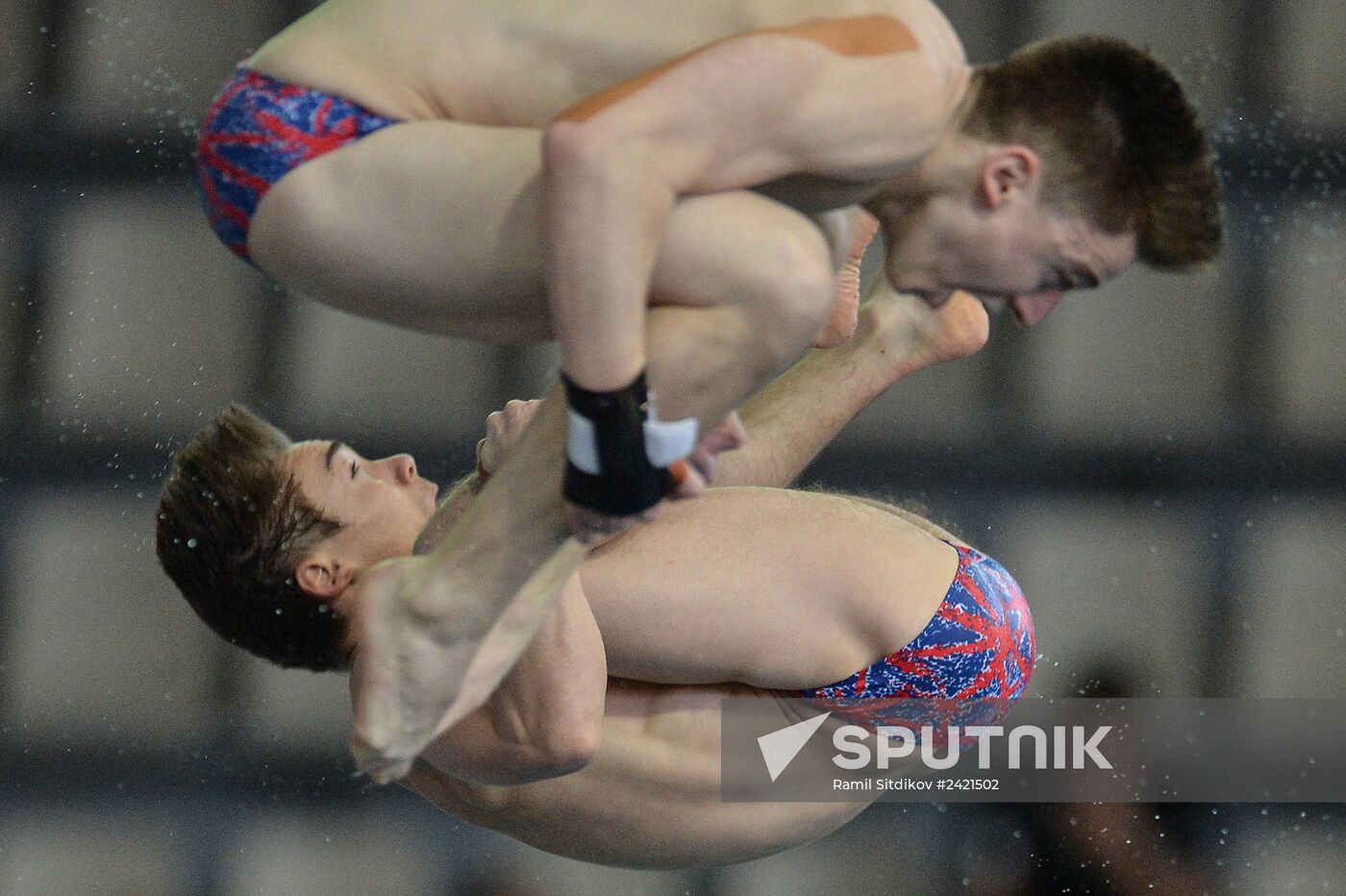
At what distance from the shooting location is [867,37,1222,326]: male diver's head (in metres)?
1.41

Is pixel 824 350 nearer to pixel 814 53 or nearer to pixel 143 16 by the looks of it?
pixel 814 53

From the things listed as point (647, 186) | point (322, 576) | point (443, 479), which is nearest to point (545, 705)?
point (322, 576)

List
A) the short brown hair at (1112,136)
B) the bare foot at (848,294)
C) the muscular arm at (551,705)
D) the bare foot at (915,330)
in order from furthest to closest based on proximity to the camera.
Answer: the bare foot at (915,330) < the bare foot at (848,294) < the muscular arm at (551,705) < the short brown hair at (1112,136)

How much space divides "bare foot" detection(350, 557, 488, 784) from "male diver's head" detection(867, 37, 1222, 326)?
0.50 meters

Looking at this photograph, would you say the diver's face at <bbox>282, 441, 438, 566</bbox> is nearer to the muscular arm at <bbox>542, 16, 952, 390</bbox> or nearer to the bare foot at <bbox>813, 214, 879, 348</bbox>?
the bare foot at <bbox>813, 214, 879, 348</bbox>

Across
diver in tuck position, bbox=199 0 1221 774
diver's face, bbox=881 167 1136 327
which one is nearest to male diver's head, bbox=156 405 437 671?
diver in tuck position, bbox=199 0 1221 774

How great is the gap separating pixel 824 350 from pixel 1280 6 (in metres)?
1.54

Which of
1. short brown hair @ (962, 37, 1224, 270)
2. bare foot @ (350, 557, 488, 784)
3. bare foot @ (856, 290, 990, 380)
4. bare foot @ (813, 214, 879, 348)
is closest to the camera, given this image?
short brown hair @ (962, 37, 1224, 270)

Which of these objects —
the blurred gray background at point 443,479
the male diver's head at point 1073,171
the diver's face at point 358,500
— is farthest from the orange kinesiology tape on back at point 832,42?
the blurred gray background at point 443,479

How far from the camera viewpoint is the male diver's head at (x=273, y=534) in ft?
6.38

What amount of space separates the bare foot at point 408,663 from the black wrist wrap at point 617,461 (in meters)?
0.20

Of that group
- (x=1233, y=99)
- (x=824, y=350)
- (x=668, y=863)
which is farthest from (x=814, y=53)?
(x=1233, y=99)

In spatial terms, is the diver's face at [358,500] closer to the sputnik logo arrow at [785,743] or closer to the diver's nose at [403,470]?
the diver's nose at [403,470]

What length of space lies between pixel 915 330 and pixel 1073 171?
2.96ft
